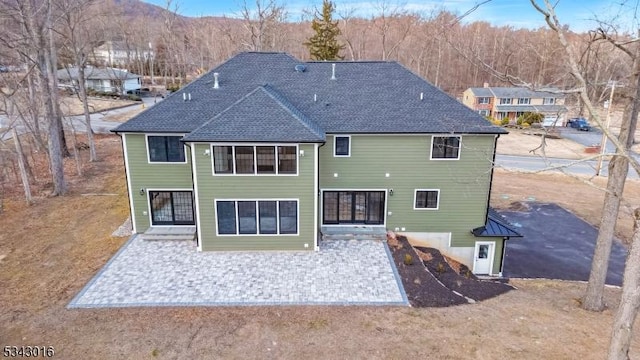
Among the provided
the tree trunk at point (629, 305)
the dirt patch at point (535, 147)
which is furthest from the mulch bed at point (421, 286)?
Answer: the dirt patch at point (535, 147)

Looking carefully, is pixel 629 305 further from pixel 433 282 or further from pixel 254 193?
pixel 254 193

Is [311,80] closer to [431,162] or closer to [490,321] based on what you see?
[431,162]

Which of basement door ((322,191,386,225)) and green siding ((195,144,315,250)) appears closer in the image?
green siding ((195,144,315,250))

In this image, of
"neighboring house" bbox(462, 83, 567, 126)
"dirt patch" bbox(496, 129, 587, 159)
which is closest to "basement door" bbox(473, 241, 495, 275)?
"dirt patch" bbox(496, 129, 587, 159)

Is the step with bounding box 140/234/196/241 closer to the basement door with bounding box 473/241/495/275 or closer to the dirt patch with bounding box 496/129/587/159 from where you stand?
the basement door with bounding box 473/241/495/275

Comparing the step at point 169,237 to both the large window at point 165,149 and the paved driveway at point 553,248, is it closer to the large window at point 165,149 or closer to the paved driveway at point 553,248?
the large window at point 165,149

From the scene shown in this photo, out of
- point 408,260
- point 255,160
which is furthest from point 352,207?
point 255,160
